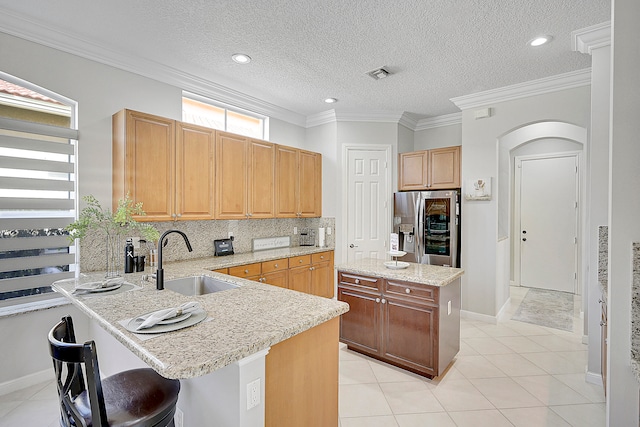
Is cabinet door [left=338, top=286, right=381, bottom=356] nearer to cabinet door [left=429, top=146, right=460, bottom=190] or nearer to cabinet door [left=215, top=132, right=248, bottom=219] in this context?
cabinet door [left=215, top=132, right=248, bottom=219]

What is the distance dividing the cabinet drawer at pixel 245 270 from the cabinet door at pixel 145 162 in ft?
2.82

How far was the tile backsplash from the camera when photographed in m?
A: 2.86

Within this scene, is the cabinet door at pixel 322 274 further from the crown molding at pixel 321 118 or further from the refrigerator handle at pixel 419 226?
the crown molding at pixel 321 118

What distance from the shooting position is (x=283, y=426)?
1.45 m

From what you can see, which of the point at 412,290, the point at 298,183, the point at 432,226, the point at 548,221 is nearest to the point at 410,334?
the point at 412,290

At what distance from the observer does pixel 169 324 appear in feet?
4.64

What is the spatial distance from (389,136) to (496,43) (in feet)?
7.11

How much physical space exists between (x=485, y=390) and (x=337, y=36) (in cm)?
325

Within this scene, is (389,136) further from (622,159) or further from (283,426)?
(283,426)

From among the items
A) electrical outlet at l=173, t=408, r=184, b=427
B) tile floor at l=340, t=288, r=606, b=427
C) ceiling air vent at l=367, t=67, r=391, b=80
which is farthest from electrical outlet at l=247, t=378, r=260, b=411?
ceiling air vent at l=367, t=67, r=391, b=80

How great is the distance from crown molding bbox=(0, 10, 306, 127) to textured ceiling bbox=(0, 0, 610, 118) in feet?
0.13

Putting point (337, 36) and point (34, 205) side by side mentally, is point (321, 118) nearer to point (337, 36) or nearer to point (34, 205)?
point (337, 36)

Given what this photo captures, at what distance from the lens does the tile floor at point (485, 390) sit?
217 centimetres

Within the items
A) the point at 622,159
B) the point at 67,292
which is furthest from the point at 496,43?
the point at 67,292
